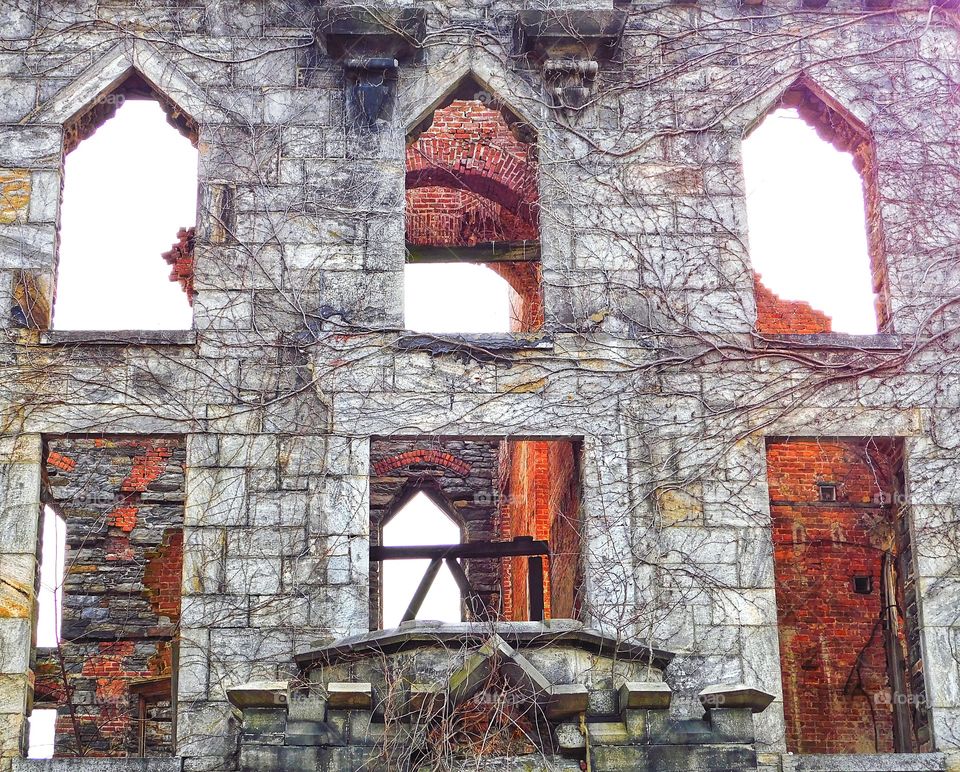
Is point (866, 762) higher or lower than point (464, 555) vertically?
lower

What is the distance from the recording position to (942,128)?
1379cm

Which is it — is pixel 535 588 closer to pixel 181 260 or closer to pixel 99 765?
pixel 99 765

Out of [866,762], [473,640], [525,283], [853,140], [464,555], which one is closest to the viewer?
[473,640]

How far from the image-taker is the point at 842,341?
13.1 m

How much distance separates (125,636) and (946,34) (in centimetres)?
1105

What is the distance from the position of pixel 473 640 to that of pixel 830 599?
26.3 ft

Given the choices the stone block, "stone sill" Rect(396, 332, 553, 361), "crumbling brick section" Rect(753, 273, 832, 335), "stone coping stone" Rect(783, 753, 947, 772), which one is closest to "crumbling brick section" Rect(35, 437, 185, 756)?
"stone sill" Rect(396, 332, 553, 361)

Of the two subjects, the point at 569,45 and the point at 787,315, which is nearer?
the point at 569,45

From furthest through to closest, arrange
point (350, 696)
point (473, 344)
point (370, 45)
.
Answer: point (370, 45) → point (473, 344) → point (350, 696)

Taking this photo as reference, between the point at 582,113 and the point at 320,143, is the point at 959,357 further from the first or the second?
the point at 320,143

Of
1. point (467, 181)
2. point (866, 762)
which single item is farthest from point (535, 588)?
point (467, 181)

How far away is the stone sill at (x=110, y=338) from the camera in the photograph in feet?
41.8

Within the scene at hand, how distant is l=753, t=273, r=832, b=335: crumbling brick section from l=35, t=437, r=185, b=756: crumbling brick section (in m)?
7.22

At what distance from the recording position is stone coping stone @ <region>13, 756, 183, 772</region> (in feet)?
38.0
